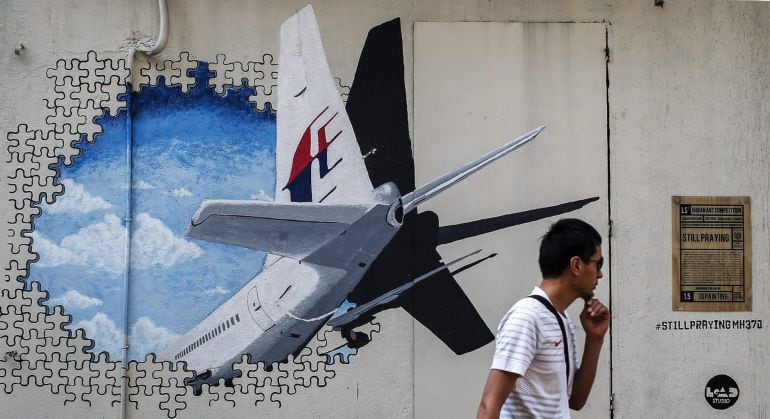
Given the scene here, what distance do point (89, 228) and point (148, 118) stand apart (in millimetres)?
898

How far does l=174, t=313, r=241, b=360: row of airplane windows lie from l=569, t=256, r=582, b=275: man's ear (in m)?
3.27

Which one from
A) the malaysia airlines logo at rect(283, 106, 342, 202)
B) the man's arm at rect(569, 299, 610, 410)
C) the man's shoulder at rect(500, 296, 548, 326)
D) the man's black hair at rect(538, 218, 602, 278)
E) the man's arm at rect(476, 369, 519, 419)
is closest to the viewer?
the man's arm at rect(476, 369, 519, 419)

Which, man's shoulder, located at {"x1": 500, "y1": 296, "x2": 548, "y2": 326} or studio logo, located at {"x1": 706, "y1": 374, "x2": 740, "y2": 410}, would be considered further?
studio logo, located at {"x1": 706, "y1": 374, "x2": 740, "y2": 410}

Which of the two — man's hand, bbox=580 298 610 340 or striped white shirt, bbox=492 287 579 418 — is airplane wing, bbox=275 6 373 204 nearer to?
man's hand, bbox=580 298 610 340

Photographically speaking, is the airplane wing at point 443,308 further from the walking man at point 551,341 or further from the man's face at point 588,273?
the man's face at point 588,273

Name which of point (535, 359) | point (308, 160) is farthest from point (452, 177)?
point (535, 359)

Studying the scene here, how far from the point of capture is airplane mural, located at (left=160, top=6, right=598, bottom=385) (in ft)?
20.1

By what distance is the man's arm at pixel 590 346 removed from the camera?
360cm

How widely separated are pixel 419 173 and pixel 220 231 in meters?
1.50

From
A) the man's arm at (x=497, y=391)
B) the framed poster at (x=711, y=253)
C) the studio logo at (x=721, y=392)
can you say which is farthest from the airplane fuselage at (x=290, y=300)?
the man's arm at (x=497, y=391)

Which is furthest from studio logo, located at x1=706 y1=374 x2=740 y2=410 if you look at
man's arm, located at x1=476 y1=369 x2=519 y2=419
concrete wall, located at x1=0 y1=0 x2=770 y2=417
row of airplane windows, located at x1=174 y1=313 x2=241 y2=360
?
man's arm, located at x1=476 y1=369 x2=519 y2=419

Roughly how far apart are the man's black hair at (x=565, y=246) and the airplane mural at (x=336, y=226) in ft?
8.74

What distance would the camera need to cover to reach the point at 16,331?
6.09m

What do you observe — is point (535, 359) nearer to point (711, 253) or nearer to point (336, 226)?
point (336, 226)
